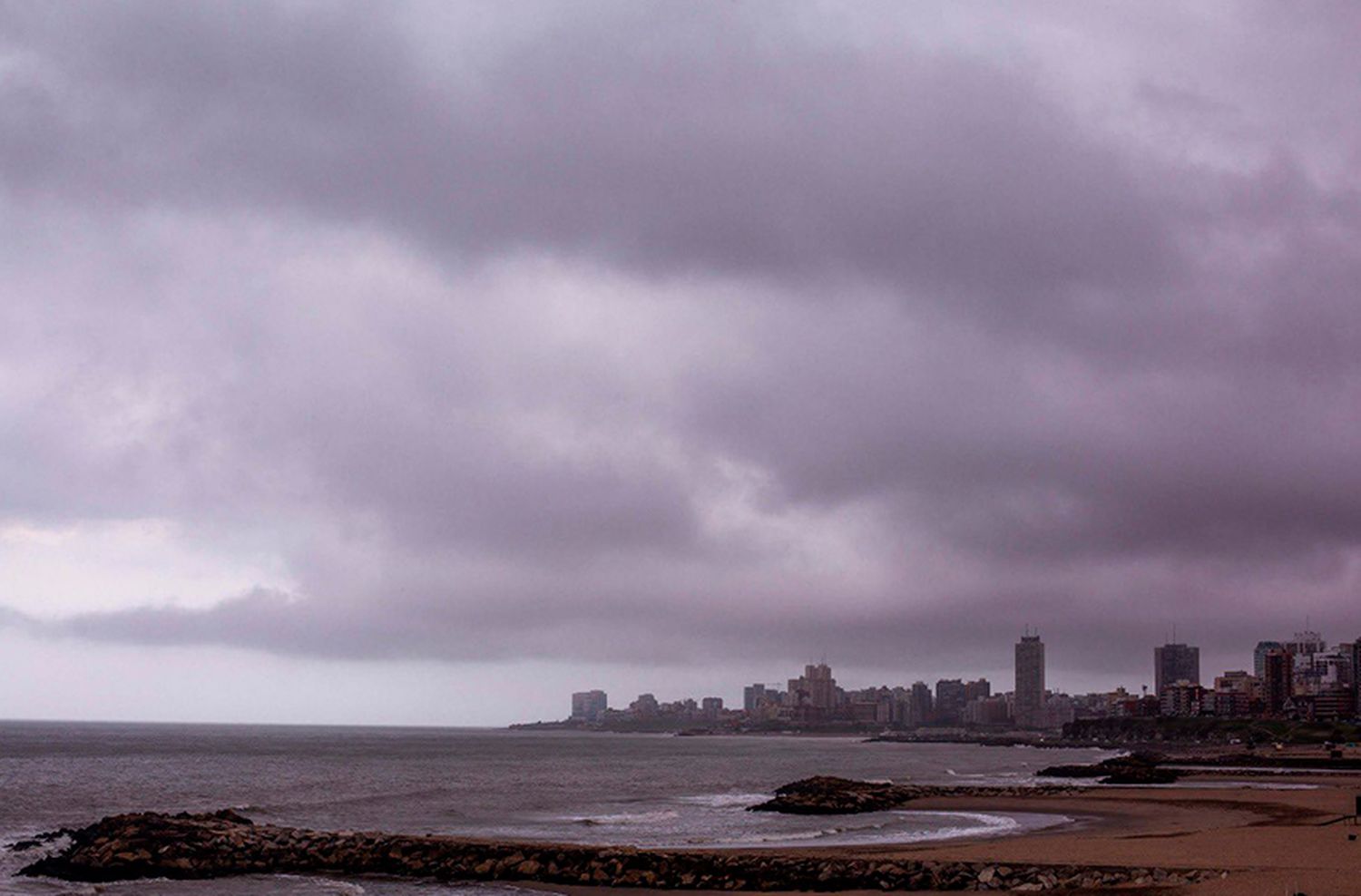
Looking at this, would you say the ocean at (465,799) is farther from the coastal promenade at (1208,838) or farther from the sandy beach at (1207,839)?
the coastal promenade at (1208,838)

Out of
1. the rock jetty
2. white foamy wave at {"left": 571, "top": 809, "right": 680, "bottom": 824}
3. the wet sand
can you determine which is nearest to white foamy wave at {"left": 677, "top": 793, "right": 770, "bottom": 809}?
the rock jetty

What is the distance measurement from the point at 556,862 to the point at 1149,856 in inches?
774

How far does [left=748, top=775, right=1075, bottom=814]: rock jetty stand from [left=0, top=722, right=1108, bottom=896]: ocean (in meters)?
2.30

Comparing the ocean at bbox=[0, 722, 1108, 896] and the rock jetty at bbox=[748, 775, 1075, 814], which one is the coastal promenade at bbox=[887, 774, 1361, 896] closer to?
the rock jetty at bbox=[748, 775, 1075, 814]

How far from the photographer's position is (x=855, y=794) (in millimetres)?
77125

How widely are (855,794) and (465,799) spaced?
89.2ft

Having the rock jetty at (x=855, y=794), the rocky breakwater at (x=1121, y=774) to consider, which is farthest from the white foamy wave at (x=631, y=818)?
the rocky breakwater at (x=1121, y=774)

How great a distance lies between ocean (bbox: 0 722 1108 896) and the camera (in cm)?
5450

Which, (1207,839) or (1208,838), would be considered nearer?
(1207,839)

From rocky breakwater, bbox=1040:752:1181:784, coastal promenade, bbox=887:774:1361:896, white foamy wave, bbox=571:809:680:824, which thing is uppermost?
coastal promenade, bbox=887:774:1361:896

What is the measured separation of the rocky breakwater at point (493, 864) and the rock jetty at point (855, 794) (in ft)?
93.3

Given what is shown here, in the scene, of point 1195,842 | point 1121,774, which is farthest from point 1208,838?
point 1121,774

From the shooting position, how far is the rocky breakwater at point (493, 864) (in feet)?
124

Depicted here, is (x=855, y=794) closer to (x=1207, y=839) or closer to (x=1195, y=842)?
(x=1207, y=839)
